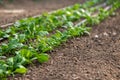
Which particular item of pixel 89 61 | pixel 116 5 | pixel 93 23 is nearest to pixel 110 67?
pixel 89 61

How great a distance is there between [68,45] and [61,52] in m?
0.50

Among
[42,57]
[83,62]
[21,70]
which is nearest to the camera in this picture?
[21,70]

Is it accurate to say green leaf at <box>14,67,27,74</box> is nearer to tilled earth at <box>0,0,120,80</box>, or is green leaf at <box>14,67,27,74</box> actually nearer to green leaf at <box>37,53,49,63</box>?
tilled earth at <box>0,0,120,80</box>

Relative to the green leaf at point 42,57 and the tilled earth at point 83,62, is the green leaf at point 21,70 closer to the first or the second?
the tilled earth at point 83,62

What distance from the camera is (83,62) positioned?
5.01 metres

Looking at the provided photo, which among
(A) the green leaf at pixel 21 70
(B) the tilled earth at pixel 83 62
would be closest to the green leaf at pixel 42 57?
(B) the tilled earth at pixel 83 62

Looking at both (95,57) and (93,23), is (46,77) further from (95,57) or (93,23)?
(93,23)

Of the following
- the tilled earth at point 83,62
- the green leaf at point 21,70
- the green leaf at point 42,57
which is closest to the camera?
the green leaf at point 21,70

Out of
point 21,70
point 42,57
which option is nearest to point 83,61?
point 42,57

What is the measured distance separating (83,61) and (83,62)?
56 millimetres

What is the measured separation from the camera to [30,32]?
6164 millimetres

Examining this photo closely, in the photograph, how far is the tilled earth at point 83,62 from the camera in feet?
14.5

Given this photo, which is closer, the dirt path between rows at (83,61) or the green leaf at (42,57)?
the dirt path between rows at (83,61)

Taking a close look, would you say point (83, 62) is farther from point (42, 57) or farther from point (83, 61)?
point (42, 57)
